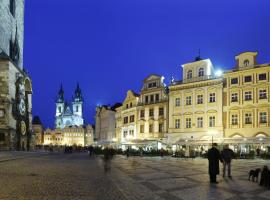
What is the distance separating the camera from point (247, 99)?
1822 inches

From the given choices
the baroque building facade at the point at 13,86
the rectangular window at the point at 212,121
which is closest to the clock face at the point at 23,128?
the baroque building facade at the point at 13,86

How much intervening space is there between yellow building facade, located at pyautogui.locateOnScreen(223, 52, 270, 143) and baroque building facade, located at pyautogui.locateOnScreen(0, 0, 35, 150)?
86.0 feet

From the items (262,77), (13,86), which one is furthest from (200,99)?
(13,86)

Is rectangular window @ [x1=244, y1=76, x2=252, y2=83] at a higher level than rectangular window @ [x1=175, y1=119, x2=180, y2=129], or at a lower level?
higher

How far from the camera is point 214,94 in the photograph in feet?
162

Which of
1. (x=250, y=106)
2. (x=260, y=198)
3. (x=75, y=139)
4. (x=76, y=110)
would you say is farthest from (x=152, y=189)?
(x=76, y=110)

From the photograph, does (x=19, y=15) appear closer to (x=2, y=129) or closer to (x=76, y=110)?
(x=2, y=129)

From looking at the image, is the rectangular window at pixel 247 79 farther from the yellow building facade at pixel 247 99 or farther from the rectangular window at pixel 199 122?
the rectangular window at pixel 199 122

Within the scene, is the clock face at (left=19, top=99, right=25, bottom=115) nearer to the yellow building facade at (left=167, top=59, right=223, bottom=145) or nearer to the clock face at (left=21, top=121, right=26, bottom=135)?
the clock face at (left=21, top=121, right=26, bottom=135)

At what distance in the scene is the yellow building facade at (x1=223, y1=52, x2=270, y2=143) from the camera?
44.7 m

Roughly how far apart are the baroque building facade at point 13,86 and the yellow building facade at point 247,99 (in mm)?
26208

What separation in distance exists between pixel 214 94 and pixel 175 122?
23.9 ft

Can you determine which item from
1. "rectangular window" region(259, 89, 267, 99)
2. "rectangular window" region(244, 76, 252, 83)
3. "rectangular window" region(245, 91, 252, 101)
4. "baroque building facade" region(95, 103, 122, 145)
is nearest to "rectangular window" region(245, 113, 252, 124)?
"rectangular window" region(245, 91, 252, 101)

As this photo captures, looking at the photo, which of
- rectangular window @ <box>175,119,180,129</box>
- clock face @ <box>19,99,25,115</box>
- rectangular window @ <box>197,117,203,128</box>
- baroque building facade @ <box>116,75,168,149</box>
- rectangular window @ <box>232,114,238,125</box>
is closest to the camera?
rectangular window @ <box>232,114,238,125</box>
